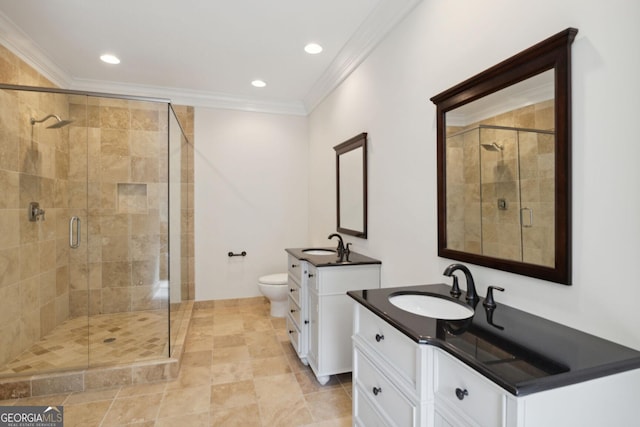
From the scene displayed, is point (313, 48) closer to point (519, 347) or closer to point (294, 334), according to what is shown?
point (294, 334)

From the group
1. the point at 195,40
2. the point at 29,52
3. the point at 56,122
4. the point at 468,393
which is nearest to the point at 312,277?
the point at 468,393

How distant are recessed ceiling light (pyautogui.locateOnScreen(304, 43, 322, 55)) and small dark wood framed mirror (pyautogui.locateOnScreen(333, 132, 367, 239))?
82 cm

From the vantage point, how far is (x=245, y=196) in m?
4.13

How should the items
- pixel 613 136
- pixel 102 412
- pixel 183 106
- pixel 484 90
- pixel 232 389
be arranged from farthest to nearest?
pixel 183 106
pixel 232 389
pixel 102 412
pixel 484 90
pixel 613 136

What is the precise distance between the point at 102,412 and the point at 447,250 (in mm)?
2298

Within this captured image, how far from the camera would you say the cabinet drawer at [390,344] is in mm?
1173

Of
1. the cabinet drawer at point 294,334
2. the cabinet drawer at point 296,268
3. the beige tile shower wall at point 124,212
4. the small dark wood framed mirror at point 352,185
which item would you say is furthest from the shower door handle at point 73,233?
the small dark wood framed mirror at point 352,185

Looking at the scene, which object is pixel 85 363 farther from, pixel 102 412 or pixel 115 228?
pixel 115 228

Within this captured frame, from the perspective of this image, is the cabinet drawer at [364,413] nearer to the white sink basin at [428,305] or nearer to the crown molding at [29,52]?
the white sink basin at [428,305]

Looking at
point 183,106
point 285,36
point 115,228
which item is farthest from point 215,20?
point 115,228

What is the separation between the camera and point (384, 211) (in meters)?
2.38

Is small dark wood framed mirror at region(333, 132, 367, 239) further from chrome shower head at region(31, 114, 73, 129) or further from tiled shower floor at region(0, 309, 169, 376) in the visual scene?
chrome shower head at region(31, 114, 73, 129)

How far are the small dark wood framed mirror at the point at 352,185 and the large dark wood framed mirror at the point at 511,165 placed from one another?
94 centimetres

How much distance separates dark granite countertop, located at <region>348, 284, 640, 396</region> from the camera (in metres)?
0.83
